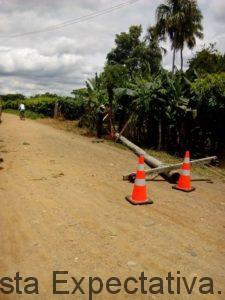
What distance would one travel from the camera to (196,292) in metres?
3.72

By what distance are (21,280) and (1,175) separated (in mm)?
4838

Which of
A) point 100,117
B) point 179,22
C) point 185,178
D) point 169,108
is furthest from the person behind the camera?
point 179,22

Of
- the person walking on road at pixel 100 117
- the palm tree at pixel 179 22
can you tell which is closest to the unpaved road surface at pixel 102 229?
the person walking on road at pixel 100 117

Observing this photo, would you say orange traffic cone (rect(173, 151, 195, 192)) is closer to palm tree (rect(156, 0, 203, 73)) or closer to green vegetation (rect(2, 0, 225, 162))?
green vegetation (rect(2, 0, 225, 162))

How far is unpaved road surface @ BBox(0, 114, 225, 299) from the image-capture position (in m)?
4.10

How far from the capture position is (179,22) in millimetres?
31828

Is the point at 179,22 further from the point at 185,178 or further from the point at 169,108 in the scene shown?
the point at 185,178

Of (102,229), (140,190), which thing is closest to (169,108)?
(140,190)

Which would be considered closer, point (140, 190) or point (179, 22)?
point (140, 190)

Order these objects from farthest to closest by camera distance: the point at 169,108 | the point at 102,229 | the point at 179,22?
the point at 179,22 < the point at 169,108 < the point at 102,229

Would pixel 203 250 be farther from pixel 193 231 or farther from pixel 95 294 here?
pixel 95 294

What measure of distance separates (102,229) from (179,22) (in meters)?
29.9

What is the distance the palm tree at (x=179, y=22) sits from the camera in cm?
3191

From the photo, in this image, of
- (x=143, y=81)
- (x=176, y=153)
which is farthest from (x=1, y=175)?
(x=143, y=81)
